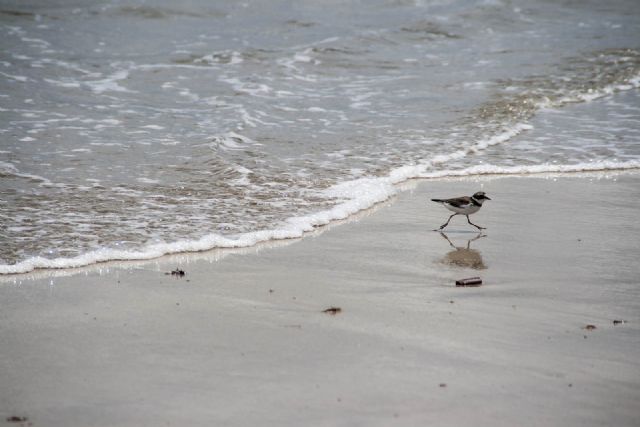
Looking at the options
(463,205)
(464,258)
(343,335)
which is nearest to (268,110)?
(463,205)

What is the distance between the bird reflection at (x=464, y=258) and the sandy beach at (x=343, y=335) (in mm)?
16

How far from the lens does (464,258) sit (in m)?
6.53

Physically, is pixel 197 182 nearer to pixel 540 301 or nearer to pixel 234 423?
pixel 540 301

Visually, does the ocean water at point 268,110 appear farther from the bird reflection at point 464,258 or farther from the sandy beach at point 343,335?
the bird reflection at point 464,258

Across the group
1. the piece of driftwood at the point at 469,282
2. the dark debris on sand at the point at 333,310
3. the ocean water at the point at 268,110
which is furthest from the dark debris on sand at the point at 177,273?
the piece of driftwood at the point at 469,282

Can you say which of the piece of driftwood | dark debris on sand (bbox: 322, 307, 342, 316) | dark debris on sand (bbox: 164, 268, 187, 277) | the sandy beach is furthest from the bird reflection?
dark debris on sand (bbox: 164, 268, 187, 277)

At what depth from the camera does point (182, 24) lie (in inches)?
706

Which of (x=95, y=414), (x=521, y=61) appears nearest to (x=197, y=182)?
(x=95, y=414)

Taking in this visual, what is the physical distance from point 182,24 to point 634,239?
13.0 meters

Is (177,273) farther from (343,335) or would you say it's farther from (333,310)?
(343,335)

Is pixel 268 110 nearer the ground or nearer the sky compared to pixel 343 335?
nearer the ground

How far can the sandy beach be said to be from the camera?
3.90 meters

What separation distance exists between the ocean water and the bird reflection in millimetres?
1335

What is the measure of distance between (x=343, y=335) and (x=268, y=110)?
754 cm
